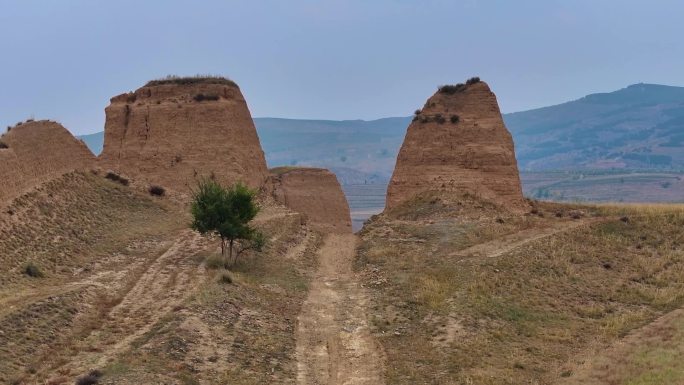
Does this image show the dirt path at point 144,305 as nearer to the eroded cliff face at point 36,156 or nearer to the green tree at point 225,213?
the green tree at point 225,213

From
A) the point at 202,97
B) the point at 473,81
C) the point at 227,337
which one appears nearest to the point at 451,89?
the point at 473,81

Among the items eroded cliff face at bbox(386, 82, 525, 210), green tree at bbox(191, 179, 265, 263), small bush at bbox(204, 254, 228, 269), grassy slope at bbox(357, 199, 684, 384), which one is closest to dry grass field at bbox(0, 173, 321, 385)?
small bush at bbox(204, 254, 228, 269)

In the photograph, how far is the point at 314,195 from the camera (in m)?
59.9

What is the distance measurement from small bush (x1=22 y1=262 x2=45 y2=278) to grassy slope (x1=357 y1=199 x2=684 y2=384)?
38.9 ft

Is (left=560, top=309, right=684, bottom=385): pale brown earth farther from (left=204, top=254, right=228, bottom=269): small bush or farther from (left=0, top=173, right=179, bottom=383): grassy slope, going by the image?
(left=204, top=254, right=228, bottom=269): small bush

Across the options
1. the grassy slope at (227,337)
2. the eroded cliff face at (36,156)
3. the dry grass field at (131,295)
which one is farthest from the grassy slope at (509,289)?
the eroded cliff face at (36,156)

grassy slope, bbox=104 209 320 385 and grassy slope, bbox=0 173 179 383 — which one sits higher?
grassy slope, bbox=0 173 179 383

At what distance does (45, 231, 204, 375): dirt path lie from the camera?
19047 mm

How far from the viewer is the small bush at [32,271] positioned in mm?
24894

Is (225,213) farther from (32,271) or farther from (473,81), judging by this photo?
(473,81)

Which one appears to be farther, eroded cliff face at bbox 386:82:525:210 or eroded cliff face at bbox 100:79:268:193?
eroded cliff face at bbox 386:82:525:210

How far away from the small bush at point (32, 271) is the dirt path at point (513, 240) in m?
18.0

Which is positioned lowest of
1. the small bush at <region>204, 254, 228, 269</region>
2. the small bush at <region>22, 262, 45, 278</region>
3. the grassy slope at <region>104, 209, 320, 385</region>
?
the grassy slope at <region>104, 209, 320, 385</region>

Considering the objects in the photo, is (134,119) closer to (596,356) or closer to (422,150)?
(422,150)
